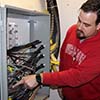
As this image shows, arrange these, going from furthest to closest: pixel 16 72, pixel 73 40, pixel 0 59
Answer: pixel 73 40 → pixel 16 72 → pixel 0 59

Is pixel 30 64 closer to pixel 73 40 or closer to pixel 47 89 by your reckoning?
pixel 47 89

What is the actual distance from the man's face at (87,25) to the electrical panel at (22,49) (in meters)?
0.20

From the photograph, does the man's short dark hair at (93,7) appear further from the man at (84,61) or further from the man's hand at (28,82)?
the man's hand at (28,82)

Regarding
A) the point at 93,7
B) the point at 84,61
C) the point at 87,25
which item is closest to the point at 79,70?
the point at 84,61

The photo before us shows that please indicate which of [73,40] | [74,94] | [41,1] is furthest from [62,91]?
[41,1]

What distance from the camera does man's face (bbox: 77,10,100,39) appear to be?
1.24 m

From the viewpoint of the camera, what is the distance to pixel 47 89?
142cm

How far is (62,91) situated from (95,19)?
0.61 meters

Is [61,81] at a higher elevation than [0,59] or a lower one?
lower

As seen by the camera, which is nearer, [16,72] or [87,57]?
Answer: [16,72]

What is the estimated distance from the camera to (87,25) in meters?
1.26

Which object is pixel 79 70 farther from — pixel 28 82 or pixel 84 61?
pixel 28 82

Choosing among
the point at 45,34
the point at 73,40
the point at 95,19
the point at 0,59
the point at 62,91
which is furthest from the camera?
the point at 62,91

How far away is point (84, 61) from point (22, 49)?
34 centimetres
